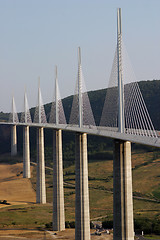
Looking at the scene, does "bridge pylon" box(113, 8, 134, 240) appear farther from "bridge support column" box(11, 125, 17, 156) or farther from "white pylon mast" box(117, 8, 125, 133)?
"bridge support column" box(11, 125, 17, 156)

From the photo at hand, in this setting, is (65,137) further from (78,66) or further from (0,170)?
(78,66)

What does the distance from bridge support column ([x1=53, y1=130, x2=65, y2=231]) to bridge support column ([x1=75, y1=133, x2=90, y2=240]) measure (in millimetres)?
9171

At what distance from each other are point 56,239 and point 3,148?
9963 cm

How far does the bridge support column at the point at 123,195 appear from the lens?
30828 millimetres

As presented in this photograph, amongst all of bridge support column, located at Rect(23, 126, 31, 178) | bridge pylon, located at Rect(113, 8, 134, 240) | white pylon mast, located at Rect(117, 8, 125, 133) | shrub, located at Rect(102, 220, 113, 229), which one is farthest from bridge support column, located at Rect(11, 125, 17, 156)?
bridge pylon, located at Rect(113, 8, 134, 240)

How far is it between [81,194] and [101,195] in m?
32.0

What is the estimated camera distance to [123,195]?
30828 millimetres

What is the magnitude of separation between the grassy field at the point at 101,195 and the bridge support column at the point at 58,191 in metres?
3.46

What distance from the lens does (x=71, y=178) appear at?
96.6 metres

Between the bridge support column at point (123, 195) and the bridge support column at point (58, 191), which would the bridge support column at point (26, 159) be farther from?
the bridge support column at point (123, 195)

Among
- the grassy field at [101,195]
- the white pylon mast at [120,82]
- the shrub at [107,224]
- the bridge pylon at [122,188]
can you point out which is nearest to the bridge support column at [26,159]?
the grassy field at [101,195]

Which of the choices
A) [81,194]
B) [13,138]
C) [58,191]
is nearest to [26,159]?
[13,138]

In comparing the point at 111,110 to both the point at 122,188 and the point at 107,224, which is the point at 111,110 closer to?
the point at 122,188

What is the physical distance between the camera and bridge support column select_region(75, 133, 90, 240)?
1716 inches
